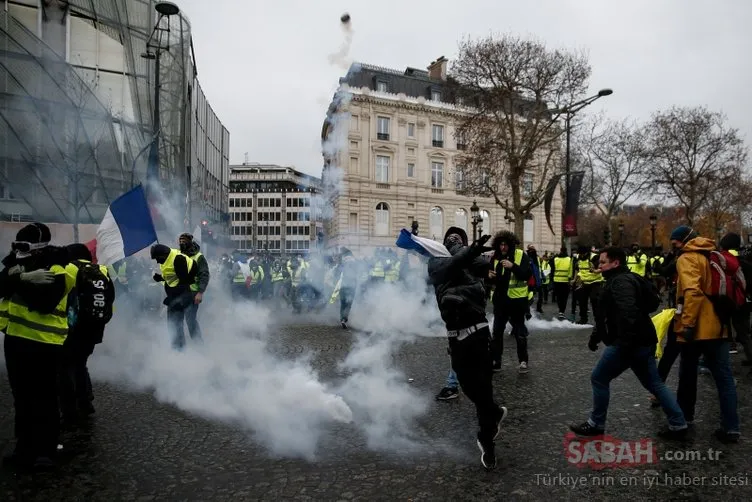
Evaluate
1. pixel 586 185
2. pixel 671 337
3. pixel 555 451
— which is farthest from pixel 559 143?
pixel 555 451

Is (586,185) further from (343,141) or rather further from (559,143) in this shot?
(343,141)

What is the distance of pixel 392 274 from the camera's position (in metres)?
15.3

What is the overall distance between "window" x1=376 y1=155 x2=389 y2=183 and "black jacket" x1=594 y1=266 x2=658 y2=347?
27.7 metres

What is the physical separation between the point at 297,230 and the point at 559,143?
1604cm

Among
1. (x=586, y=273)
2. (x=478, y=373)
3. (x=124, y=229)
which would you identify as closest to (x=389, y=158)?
(x=586, y=273)

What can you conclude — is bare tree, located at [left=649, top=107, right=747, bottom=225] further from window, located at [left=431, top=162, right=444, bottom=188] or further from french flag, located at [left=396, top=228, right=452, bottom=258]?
french flag, located at [left=396, top=228, right=452, bottom=258]

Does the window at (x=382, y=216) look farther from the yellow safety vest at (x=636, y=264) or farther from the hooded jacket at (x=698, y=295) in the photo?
the hooded jacket at (x=698, y=295)

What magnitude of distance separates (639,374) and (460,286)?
69.2 inches

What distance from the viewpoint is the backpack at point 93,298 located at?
5.46 metres

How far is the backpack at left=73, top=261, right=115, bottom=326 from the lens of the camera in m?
5.46

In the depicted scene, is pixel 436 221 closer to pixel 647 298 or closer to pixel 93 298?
pixel 93 298

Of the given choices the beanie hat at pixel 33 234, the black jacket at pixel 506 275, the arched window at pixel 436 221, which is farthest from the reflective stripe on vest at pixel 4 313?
the arched window at pixel 436 221

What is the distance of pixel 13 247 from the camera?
4238mm

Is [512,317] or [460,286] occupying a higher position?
[460,286]
